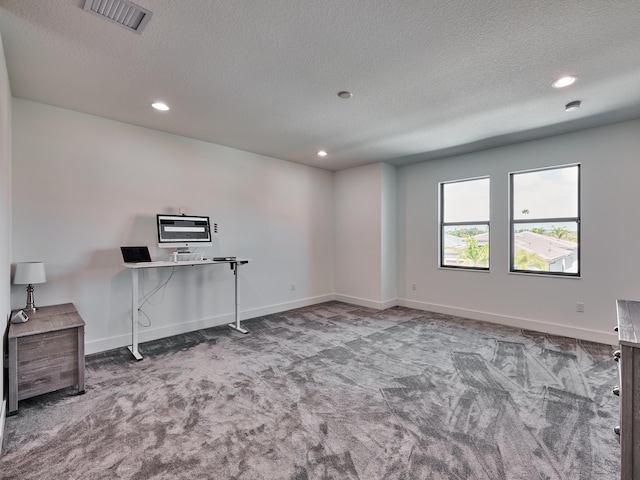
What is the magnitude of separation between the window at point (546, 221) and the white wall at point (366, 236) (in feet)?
6.36

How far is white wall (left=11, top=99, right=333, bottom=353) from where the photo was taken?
3178mm

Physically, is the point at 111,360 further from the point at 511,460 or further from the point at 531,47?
the point at 531,47

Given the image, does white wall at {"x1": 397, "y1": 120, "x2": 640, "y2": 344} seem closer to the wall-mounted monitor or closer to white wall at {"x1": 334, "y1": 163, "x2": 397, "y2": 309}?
white wall at {"x1": 334, "y1": 163, "x2": 397, "y2": 309}

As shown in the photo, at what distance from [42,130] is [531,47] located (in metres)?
4.51

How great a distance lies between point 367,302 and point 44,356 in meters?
4.49

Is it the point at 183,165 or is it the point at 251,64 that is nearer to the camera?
the point at 251,64

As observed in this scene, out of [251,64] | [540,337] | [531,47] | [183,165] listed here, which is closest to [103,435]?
[251,64]

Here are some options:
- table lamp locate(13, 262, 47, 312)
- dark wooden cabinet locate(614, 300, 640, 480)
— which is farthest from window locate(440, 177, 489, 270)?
table lamp locate(13, 262, 47, 312)

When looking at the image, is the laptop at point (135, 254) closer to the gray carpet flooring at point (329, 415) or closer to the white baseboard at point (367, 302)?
the gray carpet flooring at point (329, 415)

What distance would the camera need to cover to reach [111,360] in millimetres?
3273

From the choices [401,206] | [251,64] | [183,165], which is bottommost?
[401,206]

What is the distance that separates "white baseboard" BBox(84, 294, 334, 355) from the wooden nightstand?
984 mm

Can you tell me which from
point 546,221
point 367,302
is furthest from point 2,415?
point 546,221

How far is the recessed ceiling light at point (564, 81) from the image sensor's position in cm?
262
